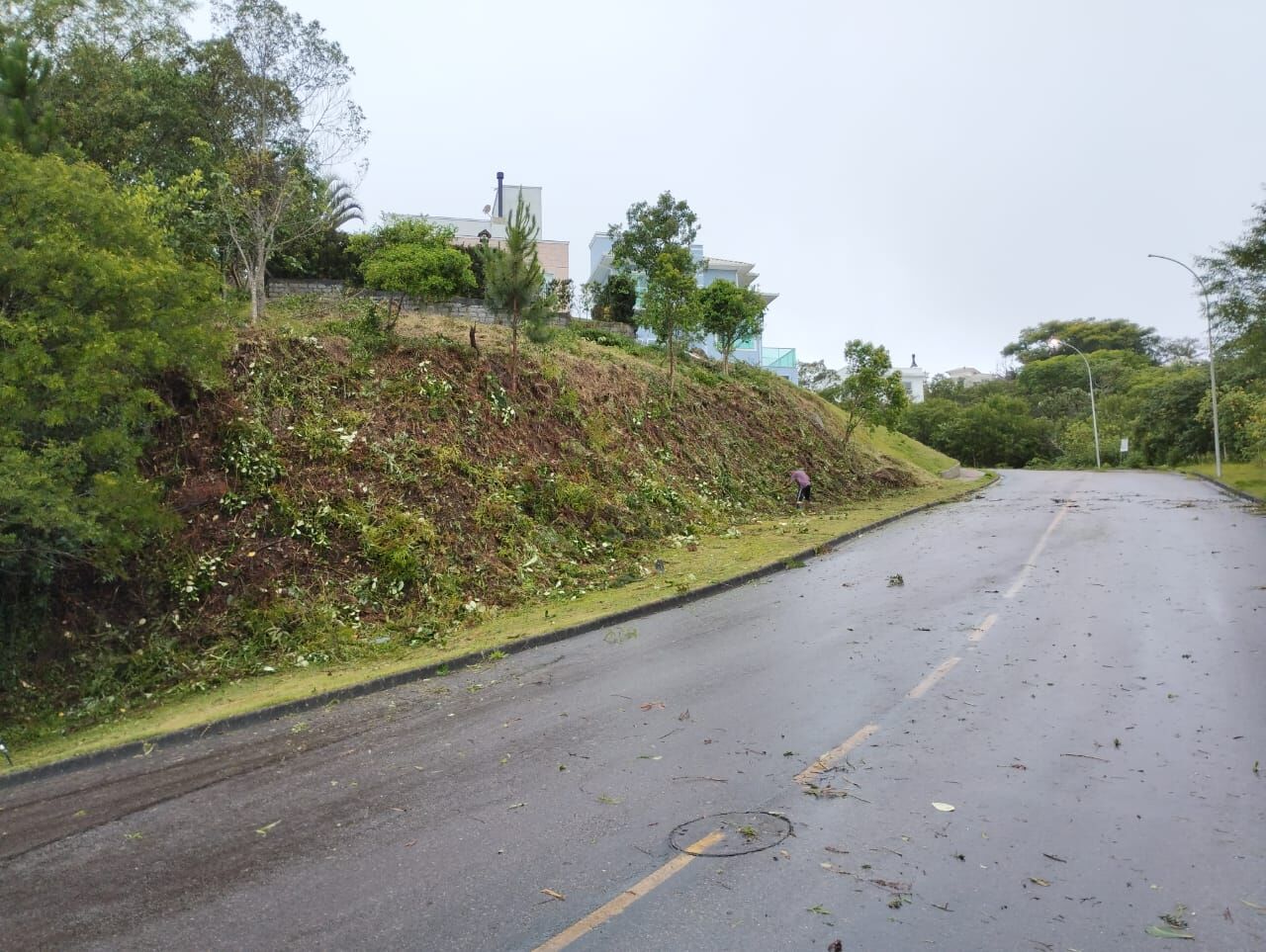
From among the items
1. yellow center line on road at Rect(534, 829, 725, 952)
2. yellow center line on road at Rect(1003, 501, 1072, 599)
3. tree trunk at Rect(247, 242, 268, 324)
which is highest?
tree trunk at Rect(247, 242, 268, 324)

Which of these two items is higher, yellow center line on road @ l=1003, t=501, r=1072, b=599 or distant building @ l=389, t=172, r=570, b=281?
distant building @ l=389, t=172, r=570, b=281

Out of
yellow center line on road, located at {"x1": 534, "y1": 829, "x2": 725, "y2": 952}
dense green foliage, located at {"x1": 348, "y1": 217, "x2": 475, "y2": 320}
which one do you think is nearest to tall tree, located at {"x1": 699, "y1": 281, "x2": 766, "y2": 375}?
dense green foliage, located at {"x1": 348, "y1": 217, "x2": 475, "y2": 320}

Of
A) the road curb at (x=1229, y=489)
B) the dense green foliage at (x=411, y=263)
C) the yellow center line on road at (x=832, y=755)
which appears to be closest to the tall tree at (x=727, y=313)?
the dense green foliage at (x=411, y=263)

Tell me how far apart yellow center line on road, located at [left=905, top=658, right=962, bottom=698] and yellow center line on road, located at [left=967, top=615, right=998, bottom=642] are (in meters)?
1.00

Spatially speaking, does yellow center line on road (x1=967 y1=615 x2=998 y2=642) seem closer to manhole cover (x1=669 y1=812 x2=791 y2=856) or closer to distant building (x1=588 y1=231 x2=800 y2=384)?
manhole cover (x1=669 y1=812 x2=791 y2=856)

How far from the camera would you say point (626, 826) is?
4938mm

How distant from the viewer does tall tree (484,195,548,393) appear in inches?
771

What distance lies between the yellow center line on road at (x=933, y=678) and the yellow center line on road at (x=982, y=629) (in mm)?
1002

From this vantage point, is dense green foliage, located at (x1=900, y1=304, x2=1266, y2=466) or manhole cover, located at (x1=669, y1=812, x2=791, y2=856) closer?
manhole cover, located at (x1=669, y1=812, x2=791, y2=856)

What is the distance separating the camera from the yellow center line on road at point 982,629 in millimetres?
9053

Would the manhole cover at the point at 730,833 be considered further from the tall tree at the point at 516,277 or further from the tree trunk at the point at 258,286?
the tree trunk at the point at 258,286

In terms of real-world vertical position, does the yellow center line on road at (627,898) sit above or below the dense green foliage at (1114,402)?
below

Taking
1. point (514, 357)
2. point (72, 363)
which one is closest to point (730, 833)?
point (72, 363)

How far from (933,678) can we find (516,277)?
1460cm
